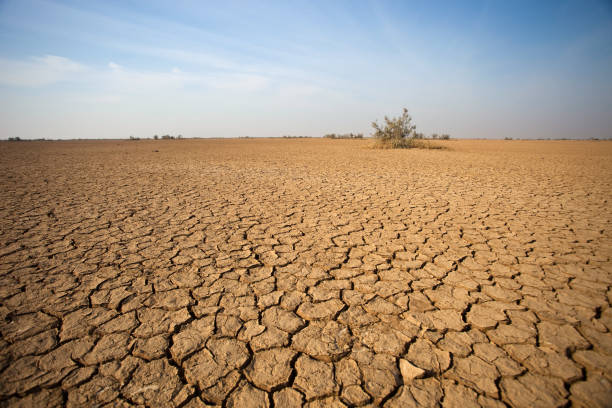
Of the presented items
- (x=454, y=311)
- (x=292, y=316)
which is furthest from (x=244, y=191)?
(x=454, y=311)

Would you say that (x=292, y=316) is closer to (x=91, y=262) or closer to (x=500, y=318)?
(x=500, y=318)

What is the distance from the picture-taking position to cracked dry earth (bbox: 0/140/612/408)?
3.93 feet

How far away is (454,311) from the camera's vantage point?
1.69m

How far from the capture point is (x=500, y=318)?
1617 millimetres

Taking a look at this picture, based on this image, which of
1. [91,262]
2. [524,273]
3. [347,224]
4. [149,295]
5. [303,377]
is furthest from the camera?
[347,224]

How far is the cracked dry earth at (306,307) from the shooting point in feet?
3.93

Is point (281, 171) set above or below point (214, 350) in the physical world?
above

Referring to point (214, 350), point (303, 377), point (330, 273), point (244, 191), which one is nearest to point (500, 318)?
point (330, 273)

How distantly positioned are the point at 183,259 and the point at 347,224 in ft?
5.97

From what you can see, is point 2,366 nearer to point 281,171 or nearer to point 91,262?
point 91,262

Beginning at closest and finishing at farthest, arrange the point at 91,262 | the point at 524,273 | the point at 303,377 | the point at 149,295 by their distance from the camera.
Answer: the point at 303,377 → the point at 149,295 → the point at 524,273 → the point at 91,262

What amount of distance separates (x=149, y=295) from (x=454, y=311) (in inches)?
80.1

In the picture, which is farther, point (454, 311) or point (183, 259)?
point (183, 259)

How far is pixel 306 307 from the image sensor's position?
68.4 inches
